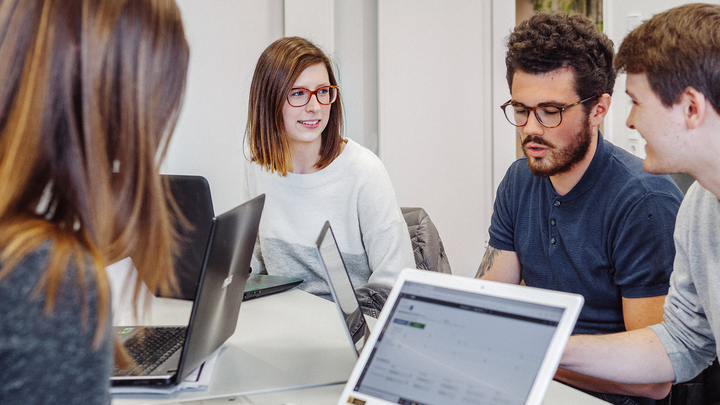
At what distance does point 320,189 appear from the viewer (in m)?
1.96

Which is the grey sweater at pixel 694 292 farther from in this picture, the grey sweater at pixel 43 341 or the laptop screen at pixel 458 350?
the grey sweater at pixel 43 341

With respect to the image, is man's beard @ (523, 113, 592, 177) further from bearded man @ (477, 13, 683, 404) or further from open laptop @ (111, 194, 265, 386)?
open laptop @ (111, 194, 265, 386)

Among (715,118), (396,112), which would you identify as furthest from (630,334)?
(396,112)

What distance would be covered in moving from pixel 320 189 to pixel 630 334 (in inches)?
42.9

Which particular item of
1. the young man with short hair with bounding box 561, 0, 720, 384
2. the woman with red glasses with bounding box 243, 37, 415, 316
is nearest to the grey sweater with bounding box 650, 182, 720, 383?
the young man with short hair with bounding box 561, 0, 720, 384

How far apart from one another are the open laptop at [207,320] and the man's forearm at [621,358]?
0.64 metres

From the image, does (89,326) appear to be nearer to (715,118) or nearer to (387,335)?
(387,335)

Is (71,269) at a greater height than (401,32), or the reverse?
(401,32)

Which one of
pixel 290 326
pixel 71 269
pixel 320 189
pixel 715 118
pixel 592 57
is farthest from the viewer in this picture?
pixel 320 189

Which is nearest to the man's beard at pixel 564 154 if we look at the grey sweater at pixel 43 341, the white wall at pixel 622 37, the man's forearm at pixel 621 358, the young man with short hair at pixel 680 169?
the young man with short hair at pixel 680 169

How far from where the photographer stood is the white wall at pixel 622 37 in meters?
3.09

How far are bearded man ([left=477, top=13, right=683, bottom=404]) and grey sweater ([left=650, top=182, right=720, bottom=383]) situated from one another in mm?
113

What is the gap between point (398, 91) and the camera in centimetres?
321

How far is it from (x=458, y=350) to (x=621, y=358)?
0.47 metres
